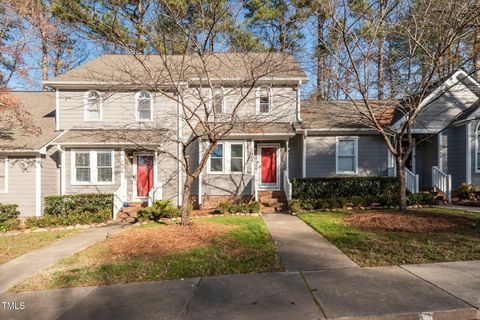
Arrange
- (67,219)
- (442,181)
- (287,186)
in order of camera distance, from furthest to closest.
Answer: (287,186) → (442,181) → (67,219)

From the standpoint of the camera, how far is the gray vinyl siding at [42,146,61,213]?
40.1 feet

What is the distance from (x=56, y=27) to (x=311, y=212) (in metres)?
15.5

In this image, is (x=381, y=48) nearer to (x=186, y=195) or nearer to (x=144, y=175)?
(x=186, y=195)

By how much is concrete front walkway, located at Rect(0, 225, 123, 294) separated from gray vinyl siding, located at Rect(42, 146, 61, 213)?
4576 mm

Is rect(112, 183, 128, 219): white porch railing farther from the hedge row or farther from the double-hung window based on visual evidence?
the hedge row

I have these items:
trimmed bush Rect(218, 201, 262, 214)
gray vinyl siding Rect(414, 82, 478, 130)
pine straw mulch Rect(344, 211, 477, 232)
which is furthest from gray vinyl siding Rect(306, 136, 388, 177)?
pine straw mulch Rect(344, 211, 477, 232)

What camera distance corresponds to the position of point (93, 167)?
1284 centimetres

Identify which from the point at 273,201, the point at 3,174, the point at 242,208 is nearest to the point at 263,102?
the point at 273,201

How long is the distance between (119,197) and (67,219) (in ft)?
6.96

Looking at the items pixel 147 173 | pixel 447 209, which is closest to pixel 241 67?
pixel 147 173

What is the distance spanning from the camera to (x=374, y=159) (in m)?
13.5

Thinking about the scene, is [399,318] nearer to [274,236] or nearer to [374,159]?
[274,236]

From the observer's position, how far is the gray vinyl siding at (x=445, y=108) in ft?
42.3

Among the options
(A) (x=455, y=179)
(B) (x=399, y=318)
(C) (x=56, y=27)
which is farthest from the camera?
(C) (x=56, y=27)
